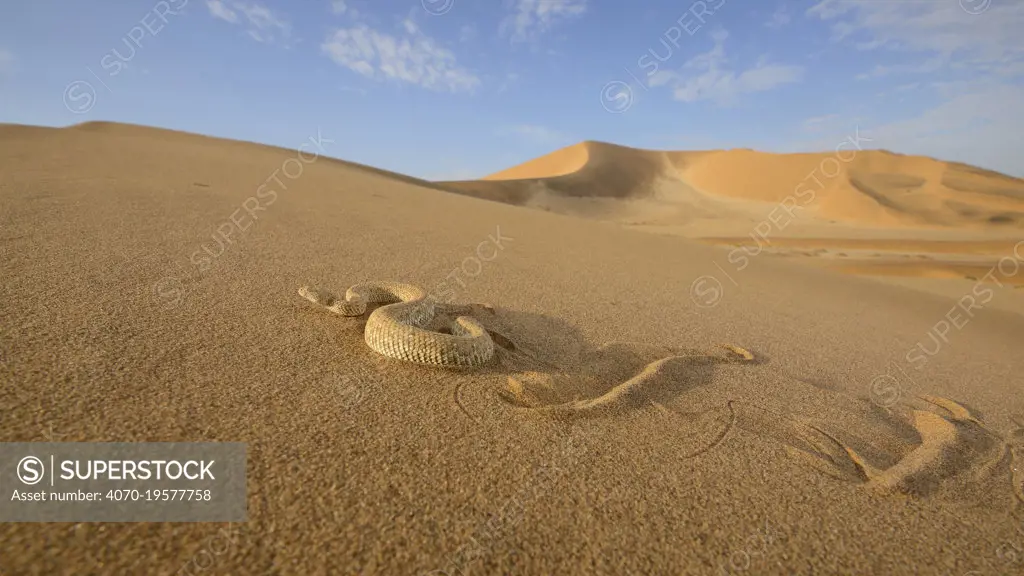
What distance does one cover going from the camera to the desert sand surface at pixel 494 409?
56.9 inches

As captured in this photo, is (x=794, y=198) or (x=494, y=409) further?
(x=794, y=198)

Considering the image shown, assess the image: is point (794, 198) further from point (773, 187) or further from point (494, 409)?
point (494, 409)

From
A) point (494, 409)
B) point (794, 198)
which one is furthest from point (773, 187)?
point (494, 409)

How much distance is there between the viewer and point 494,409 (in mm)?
2227

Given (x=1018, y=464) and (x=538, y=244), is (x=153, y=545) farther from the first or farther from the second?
(x=538, y=244)

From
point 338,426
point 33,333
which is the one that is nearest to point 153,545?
point 338,426

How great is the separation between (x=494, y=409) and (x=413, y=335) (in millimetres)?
679

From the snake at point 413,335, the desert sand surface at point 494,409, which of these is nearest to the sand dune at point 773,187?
the desert sand surface at point 494,409

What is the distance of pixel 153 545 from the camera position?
127 centimetres

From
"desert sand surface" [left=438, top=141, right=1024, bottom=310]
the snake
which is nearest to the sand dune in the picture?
"desert sand surface" [left=438, top=141, right=1024, bottom=310]

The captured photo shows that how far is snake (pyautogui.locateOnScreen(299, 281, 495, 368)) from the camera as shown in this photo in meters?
2.60

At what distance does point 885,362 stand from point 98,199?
25.3 ft

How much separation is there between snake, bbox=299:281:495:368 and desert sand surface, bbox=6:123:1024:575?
0.09 meters

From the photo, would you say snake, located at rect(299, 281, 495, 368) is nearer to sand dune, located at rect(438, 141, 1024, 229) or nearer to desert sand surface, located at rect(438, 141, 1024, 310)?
desert sand surface, located at rect(438, 141, 1024, 310)
